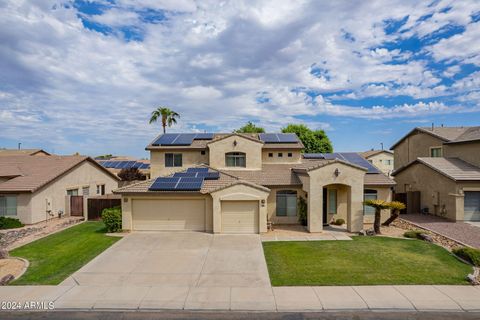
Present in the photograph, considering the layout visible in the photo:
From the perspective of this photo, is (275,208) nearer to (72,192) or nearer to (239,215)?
(239,215)

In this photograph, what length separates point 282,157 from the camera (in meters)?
26.5

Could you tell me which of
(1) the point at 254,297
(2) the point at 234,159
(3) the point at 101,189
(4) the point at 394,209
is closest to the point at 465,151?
(4) the point at 394,209

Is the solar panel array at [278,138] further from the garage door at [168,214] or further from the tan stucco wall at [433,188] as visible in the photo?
the tan stucco wall at [433,188]

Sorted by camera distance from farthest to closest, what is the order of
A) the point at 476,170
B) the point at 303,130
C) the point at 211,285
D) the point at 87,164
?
the point at 303,130, the point at 87,164, the point at 476,170, the point at 211,285

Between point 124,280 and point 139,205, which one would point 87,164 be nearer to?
point 139,205

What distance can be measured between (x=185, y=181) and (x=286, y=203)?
785 cm

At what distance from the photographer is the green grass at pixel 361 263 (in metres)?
11.7

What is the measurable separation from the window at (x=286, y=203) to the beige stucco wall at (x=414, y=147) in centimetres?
1785

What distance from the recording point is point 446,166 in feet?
78.7

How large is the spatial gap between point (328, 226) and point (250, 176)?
7.17m

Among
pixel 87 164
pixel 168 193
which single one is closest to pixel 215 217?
pixel 168 193

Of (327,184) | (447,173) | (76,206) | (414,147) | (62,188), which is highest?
(414,147)

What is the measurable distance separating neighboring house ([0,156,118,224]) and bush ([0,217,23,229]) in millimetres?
520

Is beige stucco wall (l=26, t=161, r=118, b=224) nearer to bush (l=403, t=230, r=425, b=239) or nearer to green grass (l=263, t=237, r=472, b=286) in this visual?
green grass (l=263, t=237, r=472, b=286)
